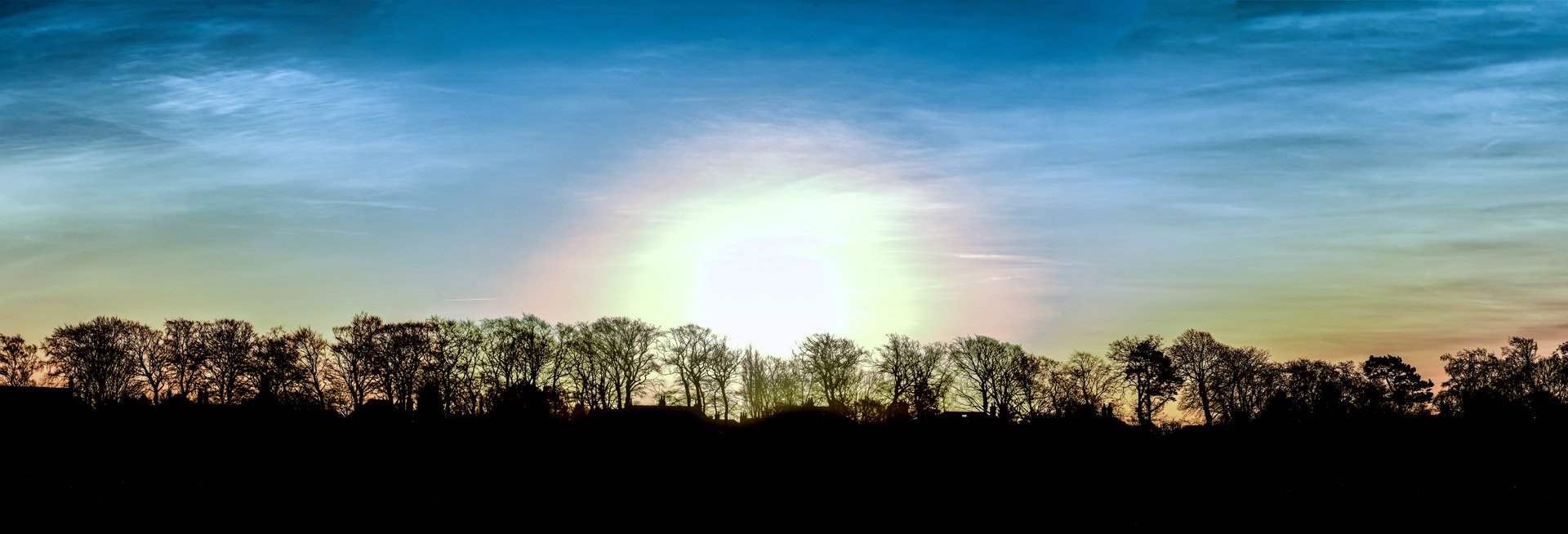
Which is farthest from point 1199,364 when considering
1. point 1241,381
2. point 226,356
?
point 226,356

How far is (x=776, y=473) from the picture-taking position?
1879 inches

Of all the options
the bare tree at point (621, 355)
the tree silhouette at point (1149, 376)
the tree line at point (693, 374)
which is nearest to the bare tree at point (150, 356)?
the tree line at point (693, 374)

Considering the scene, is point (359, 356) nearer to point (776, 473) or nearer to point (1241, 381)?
point (776, 473)

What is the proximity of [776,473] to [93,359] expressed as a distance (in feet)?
208

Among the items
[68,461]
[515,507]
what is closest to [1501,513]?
[515,507]

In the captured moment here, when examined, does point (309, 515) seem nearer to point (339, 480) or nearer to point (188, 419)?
point (339, 480)

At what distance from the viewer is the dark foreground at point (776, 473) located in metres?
38.0

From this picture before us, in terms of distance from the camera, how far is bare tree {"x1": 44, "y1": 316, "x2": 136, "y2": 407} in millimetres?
75812

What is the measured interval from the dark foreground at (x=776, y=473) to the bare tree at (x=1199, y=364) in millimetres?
26597

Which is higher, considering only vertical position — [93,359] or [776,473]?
[93,359]

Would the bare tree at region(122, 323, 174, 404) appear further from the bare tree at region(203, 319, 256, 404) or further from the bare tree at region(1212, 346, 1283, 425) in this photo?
the bare tree at region(1212, 346, 1283, 425)

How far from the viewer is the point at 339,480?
48.0 meters

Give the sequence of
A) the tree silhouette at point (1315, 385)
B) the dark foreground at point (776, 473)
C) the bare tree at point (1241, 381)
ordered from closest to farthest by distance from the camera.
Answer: the dark foreground at point (776, 473) → the tree silhouette at point (1315, 385) → the bare tree at point (1241, 381)

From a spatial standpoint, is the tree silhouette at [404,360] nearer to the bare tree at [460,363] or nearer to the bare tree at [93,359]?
the bare tree at [460,363]
